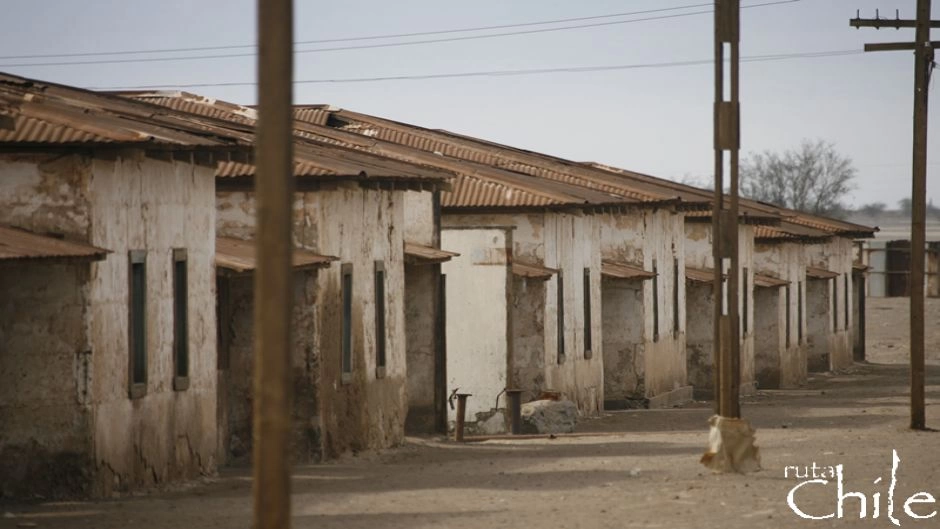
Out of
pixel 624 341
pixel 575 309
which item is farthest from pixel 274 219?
pixel 624 341

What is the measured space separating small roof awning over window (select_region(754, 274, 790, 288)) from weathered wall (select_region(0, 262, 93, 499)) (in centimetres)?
2920

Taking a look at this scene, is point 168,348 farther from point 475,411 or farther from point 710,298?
point 710,298

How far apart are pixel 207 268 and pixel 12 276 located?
3.14 metres

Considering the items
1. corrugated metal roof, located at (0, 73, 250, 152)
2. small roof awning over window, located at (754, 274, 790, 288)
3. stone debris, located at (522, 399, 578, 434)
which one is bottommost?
stone debris, located at (522, 399, 578, 434)

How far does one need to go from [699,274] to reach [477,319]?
13.2 meters

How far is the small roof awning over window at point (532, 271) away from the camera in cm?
2719

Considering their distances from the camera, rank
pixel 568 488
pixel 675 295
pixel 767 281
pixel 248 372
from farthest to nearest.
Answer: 1. pixel 767 281
2. pixel 675 295
3. pixel 248 372
4. pixel 568 488

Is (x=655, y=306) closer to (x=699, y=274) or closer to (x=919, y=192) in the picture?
(x=699, y=274)

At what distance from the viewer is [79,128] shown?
1548cm

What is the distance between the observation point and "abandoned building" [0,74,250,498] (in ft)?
50.0

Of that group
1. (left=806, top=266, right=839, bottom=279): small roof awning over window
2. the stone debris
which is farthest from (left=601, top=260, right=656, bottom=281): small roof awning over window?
(left=806, top=266, right=839, bottom=279): small roof awning over window

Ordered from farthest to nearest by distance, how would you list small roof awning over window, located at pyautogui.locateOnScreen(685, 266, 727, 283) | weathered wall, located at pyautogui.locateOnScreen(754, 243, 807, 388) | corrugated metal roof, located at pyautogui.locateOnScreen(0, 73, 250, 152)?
weathered wall, located at pyautogui.locateOnScreen(754, 243, 807, 388) < small roof awning over window, located at pyautogui.locateOnScreen(685, 266, 727, 283) < corrugated metal roof, located at pyautogui.locateOnScreen(0, 73, 250, 152)

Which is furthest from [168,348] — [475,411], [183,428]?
[475,411]

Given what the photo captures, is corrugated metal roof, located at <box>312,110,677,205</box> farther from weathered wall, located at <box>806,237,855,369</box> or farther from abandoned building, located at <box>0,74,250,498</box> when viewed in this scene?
abandoned building, located at <box>0,74,250,498</box>
